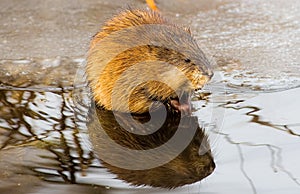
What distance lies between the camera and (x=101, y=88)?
2.84 m

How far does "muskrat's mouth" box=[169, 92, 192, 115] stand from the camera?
2.78 metres

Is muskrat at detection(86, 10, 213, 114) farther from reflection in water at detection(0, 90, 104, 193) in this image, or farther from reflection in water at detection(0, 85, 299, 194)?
reflection in water at detection(0, 90, 104, 193)

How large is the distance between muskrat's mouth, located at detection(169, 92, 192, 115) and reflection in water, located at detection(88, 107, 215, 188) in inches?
1.1

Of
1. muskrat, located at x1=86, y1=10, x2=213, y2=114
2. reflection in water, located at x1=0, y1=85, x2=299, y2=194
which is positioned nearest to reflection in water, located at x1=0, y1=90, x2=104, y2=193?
reflection in water, located at x1=0, y1=85, x2=299, y2=194

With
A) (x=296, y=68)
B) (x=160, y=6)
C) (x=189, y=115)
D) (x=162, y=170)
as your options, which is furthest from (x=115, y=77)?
(x=160, y=6)

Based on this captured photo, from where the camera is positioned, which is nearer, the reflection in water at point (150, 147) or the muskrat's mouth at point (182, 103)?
the reflection in water at point (150, 147)

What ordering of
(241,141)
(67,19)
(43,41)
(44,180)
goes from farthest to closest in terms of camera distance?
(67,19), (43,41), (241,141), (44,180)

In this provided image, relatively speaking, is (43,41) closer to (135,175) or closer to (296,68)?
(296,68)

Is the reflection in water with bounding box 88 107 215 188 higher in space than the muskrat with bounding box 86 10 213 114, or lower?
lower

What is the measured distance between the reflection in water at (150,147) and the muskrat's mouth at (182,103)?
0.03m

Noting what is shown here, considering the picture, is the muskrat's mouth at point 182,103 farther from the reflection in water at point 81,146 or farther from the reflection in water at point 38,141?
the reflection in water at point 38,141

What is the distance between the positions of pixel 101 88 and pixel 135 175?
63 cm

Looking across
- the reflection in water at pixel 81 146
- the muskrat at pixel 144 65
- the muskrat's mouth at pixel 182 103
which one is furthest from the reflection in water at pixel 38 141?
the muskrat's mouth at pixel 182 103

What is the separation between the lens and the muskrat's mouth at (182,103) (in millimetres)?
2779
